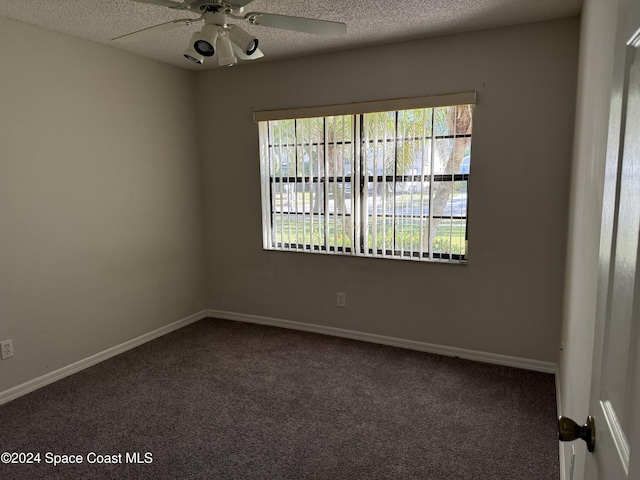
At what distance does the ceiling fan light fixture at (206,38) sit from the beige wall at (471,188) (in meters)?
1.74

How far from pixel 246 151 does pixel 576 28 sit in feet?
8.81

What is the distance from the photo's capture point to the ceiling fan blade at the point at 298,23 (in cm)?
198

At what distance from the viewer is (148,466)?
2.15 meters

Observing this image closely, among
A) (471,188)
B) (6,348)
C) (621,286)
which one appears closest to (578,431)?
(621,286)

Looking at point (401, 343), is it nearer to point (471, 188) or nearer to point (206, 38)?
point (471, 188)

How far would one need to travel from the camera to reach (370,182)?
11.6 ft

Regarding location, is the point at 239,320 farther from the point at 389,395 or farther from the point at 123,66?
the point at 123,66

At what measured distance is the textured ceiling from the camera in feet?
8.35

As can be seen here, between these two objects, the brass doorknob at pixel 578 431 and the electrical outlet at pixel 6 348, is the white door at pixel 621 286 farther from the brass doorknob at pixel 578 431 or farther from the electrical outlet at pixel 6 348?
the electrical outlet at pixel 6 348

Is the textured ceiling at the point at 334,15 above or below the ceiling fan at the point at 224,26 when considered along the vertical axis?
above

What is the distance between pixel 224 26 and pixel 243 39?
0.10 metres

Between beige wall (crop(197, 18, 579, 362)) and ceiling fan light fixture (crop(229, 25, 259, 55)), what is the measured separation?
160cm

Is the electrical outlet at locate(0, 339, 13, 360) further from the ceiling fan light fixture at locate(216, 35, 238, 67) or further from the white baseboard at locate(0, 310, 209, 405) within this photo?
the ceiling fan light fixture at locate(216, 35, 238, 67)

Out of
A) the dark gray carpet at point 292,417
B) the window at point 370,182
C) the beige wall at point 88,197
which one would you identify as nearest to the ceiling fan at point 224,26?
the beige wall at point 88,197
